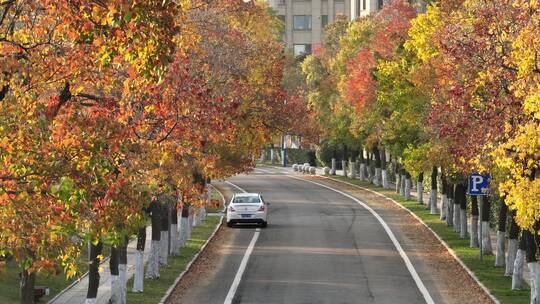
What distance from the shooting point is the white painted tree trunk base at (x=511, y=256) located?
33.8 metres

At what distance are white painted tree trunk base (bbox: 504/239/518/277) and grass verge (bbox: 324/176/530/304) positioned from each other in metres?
0.24

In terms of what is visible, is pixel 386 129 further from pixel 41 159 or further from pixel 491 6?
pixel 41 159

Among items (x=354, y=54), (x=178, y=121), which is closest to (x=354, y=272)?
(x=178, y=121)

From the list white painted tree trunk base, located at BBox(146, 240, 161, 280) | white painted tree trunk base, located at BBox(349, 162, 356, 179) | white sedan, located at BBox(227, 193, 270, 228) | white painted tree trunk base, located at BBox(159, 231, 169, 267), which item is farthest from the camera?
white painted tree trunk base, located at BBox(349, 162, 356, 179)

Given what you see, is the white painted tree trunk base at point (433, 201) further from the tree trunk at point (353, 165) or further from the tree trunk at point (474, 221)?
the tree trunk at point (353, 165)

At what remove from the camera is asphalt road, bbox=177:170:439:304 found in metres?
31.2

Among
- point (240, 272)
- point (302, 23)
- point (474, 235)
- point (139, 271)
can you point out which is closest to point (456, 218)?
point (474, 235)

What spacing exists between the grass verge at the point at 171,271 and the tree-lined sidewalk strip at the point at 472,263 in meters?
9.02

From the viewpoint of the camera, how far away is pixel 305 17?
152 meters

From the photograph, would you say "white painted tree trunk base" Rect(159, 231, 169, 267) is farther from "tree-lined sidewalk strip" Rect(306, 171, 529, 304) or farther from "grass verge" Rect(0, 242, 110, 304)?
"tree-lined sidewalk strip" Rect(306, 171, 529, 304)

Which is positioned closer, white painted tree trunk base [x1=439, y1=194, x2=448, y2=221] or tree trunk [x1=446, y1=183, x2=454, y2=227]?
tree trunk [x1=446, y1=183, x2=454, y2=227]

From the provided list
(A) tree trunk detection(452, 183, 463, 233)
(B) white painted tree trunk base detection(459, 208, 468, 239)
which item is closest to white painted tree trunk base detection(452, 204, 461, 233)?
(A) tree trunk detection(452, 183, 463, 233)

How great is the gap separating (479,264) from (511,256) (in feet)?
11.3

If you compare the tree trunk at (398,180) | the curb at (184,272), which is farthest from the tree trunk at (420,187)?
the curb at (184,272)
